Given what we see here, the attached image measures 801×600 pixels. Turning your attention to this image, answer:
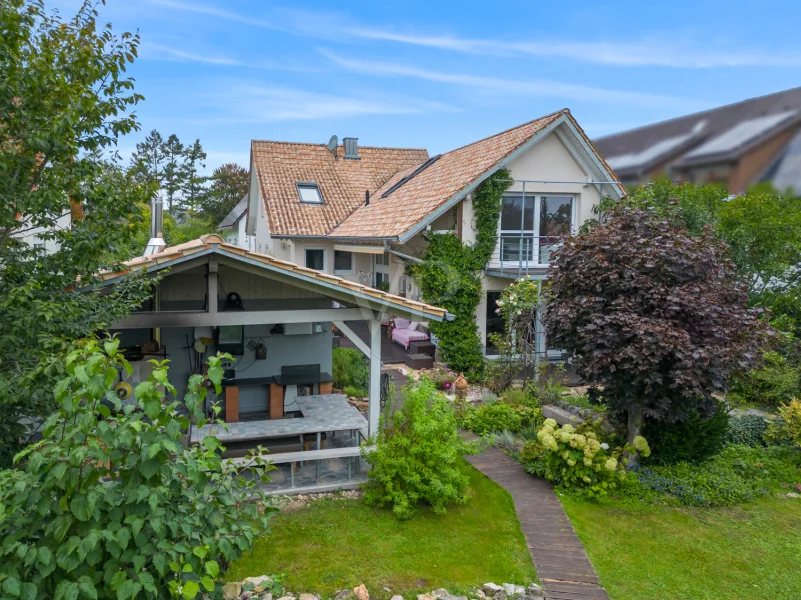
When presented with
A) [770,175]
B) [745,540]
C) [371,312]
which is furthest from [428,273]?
[770,175]

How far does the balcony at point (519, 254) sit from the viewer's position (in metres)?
16.1

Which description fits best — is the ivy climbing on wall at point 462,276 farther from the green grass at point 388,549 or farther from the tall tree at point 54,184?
the tall tree at point 54,184

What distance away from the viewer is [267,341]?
11.0 m

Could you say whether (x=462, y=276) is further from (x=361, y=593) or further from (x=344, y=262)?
(x=361, y=593)

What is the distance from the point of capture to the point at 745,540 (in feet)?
24.0

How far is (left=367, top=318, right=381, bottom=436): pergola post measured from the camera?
8586mm

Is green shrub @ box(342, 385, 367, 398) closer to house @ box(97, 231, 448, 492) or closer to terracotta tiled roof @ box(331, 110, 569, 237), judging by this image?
house @ box(97, 231, 448, 492)

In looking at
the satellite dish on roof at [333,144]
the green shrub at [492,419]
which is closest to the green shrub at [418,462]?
the green shrub at [492,419]

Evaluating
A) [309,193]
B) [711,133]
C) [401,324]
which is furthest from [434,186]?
[711,133]

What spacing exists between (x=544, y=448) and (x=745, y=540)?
275 cm

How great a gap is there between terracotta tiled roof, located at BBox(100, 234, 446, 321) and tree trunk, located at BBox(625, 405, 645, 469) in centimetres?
338

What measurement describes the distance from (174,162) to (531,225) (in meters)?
51.4

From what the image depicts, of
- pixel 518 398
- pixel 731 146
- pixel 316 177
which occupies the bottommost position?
pixel 518 398

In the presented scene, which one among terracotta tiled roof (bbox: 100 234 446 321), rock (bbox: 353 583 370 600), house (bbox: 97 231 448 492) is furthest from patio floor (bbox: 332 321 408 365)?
rock (bbox: 353 583 370 600)
